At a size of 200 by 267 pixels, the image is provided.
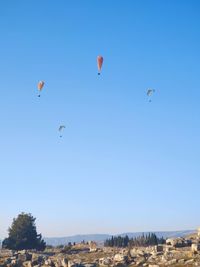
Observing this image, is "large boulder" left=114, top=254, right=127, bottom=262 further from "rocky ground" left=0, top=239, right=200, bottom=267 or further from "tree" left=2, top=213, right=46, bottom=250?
"tree" left=2, top=213, right=46, bottom=250

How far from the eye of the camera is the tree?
13550 cm

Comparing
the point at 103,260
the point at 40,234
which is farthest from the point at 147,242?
the point at 103,260

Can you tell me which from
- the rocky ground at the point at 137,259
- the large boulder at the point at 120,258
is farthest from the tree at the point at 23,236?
the large boulder at the point at 120,258

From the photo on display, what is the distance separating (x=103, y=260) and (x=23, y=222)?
5504 cm

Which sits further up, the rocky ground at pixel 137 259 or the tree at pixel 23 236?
the tree at pixel 23 236

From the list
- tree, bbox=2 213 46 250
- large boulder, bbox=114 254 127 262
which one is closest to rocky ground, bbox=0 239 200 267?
large boulder, bbox=114 254 127 262

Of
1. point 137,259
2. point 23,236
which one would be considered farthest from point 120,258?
point 23,236

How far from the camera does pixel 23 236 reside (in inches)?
5349

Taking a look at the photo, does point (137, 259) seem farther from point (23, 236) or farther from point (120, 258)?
point (23, 236)

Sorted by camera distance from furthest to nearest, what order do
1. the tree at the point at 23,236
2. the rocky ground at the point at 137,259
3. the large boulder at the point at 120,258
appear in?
the tree at the point at 23,236, the large boulder at the point at 120,258, the rocky ground at the point at 137,259

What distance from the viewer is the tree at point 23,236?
136 m

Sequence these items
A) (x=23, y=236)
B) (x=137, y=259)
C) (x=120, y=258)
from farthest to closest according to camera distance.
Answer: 1. (x=23, y=236)
2. (x=120, y=258)
3. (x=137, y=259)

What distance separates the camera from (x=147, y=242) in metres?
138

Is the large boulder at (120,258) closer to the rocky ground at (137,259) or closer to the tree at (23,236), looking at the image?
the rocky ground at (137,259)
